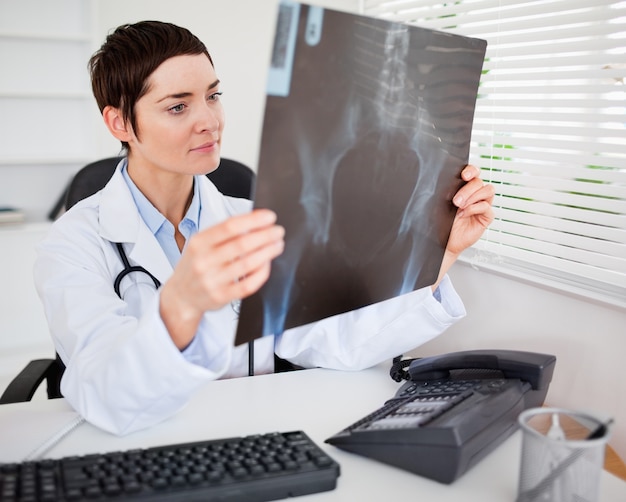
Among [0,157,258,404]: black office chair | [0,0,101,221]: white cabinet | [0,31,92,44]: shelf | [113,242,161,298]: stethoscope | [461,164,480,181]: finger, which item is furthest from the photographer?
[0,0,101,221]: white cabinet

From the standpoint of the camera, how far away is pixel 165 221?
145 cm

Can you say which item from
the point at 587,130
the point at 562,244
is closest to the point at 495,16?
the point at 587,130

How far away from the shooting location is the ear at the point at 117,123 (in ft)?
4.73

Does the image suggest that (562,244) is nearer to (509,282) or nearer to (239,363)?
(509,282)

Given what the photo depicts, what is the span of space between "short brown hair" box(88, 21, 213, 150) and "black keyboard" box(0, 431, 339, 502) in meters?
0.75

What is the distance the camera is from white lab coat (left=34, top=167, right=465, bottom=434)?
3.10 feet

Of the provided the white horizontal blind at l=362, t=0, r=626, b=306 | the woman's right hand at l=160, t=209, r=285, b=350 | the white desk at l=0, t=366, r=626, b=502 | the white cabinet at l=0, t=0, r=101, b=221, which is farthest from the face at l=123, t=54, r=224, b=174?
the white cabinet at l=0, t=0, r=101, b=221

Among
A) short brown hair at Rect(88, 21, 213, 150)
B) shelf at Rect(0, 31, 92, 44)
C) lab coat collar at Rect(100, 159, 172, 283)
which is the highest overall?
shelf at Rect(0, 31, 92, 44)

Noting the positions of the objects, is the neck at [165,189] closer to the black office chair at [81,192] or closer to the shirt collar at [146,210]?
the shirt collar at [146,210]

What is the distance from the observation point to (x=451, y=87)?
41.3 inches

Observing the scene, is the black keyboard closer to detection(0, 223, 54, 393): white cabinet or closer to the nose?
the nose

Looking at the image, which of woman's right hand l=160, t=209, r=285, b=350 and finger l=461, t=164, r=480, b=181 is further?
finger l=461, t=164, r=480, b=181

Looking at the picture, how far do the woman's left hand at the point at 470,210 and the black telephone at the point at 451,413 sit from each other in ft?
0.74

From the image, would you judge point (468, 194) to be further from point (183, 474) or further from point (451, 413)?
point (183, 474)
